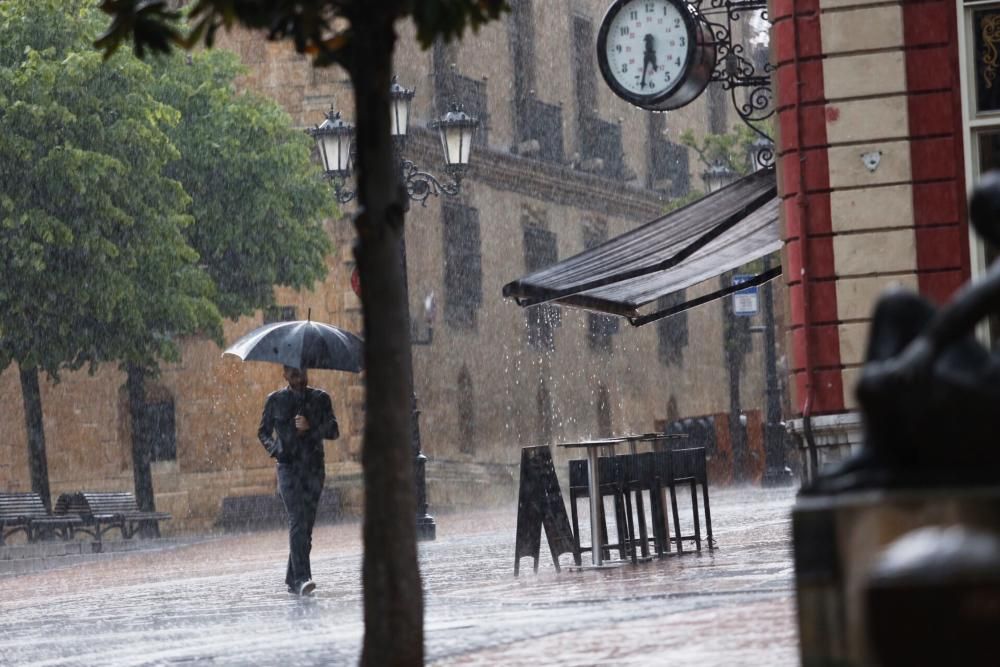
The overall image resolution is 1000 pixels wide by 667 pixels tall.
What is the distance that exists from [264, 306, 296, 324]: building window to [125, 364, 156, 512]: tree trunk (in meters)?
2.78

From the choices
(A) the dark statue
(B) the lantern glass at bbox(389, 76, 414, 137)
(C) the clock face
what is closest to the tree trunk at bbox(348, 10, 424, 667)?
(A) the dark statue

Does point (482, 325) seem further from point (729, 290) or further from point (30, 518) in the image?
point (729, 290)

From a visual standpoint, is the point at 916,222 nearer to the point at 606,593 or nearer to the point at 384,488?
the point at 606,593

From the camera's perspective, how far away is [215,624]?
14078mm

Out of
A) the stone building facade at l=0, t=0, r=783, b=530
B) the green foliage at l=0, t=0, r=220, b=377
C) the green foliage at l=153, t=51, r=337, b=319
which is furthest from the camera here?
the stone building facade at l=0, t=0, r=783, b=530

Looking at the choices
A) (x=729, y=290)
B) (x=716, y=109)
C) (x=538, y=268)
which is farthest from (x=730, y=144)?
(x=729, y=290)

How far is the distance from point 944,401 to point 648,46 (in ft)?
41.9

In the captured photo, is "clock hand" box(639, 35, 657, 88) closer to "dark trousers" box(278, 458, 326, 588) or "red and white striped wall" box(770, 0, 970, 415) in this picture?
"red and white striped wall" box(770, 0, 970, 415)

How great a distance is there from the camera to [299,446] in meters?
15.8

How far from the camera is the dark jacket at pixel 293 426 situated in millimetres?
15828

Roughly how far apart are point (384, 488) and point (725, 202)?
10.1m

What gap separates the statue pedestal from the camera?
13.6 ft

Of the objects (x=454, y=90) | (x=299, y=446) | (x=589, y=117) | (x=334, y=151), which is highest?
(x=589, y=117)

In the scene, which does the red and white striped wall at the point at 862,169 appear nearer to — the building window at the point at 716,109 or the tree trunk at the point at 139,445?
the tree trunk at the point at 139,445
